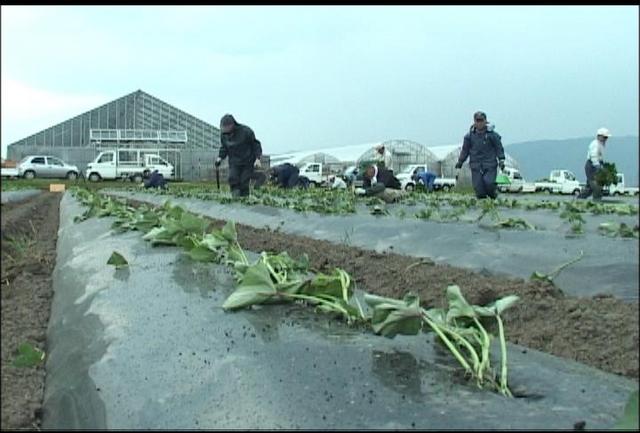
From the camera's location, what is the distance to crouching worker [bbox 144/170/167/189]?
1940 cm

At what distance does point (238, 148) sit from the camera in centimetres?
1092

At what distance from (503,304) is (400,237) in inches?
141

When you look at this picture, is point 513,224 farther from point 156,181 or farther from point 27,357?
point 156,181

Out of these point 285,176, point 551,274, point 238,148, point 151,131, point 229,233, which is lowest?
point 551,274

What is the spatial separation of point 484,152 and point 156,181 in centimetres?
1247

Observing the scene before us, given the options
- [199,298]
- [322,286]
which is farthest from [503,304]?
[199,298]

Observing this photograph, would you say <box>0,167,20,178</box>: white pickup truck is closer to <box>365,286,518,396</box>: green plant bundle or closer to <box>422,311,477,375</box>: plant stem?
<box>365,286,518,396</box>: green plant bundle

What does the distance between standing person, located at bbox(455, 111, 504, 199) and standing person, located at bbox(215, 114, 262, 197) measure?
329cm

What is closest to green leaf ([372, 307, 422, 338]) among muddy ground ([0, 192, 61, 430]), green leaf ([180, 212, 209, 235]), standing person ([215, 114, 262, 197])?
muddy ground ([0, 192, 61, 430])

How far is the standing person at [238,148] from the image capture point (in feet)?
35.5

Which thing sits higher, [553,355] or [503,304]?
[503,304]

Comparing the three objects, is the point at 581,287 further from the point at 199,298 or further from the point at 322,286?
the point at 199,298

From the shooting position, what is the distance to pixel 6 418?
180 centimetres

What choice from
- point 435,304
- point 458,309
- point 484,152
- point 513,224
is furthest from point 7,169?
point 484,152
